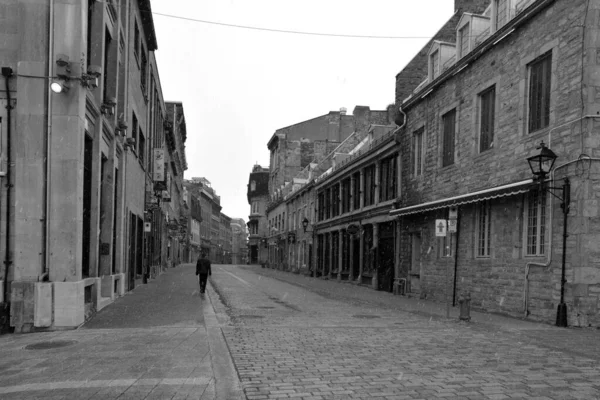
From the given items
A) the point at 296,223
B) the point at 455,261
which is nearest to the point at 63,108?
the point at 455,261

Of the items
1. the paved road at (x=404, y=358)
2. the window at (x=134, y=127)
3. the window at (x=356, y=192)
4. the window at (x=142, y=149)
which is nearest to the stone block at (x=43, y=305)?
the paved road at (x=404, y=358)

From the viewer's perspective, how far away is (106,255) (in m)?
15.2

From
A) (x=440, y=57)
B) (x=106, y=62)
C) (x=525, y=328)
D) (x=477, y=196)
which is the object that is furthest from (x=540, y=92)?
(x=106, y=62)

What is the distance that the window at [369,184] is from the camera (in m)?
26.5

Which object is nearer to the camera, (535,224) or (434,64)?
(535,224)

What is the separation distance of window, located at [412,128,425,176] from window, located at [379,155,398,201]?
7.00ft

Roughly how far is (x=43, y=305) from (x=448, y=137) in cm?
1290

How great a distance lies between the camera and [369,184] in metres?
27.2

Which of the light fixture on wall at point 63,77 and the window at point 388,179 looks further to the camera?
the window at point 388,179

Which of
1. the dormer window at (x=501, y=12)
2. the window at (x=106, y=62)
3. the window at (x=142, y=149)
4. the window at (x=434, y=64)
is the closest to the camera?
the dormer window at (x=501, y=12)

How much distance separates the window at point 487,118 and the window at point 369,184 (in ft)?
34.9

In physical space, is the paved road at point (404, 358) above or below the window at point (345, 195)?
below

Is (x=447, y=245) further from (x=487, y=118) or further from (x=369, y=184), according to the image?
(x=369, y=184)

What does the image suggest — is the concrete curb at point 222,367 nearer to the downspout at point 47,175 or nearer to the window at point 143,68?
the downspout at point 47,175
